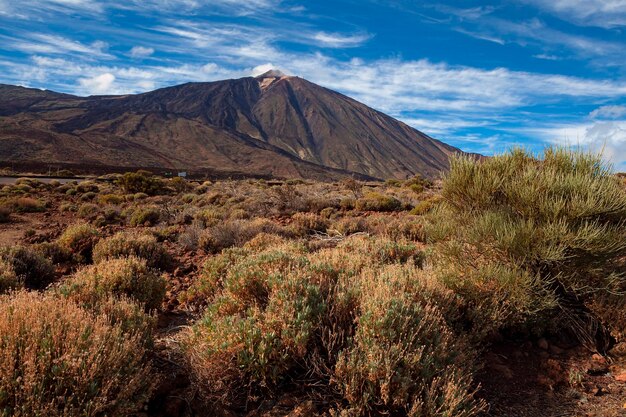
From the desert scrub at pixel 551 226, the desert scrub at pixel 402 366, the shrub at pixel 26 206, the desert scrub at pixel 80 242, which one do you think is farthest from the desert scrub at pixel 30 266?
the shrub at pixel 26 206

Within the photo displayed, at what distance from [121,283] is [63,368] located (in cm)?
259

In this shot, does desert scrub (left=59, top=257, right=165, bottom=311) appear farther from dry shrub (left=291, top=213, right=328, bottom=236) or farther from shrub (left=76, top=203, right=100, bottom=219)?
shrub (left=76, top=203, right=100, bottom=219)

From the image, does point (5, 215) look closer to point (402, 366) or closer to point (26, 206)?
point (26, 206)

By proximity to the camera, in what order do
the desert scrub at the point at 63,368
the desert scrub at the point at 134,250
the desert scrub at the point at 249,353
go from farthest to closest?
1. the desert scrub at the point at 134,250
2. the desert scrub at the point at 249,353
3. the desert scrub at the point at 63,368

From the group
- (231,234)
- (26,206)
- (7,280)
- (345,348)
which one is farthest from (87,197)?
(345,348)

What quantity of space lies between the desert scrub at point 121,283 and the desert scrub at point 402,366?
2.58 meters

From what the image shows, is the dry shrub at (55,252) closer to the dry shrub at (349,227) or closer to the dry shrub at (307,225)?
the dry shrub at (307,225)

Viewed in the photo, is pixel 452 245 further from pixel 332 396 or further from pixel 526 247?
pixel 332 396

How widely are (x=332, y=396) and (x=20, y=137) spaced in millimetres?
102473

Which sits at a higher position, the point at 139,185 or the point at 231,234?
the point at 231,234

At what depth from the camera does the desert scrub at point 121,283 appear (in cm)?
416

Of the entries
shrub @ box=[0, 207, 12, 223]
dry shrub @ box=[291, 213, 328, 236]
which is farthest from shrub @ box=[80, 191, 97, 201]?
dry shrub @ box=[291, 213, 328, 236]

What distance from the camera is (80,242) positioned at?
846 cm

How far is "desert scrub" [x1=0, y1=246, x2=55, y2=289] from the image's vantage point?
241 inches
